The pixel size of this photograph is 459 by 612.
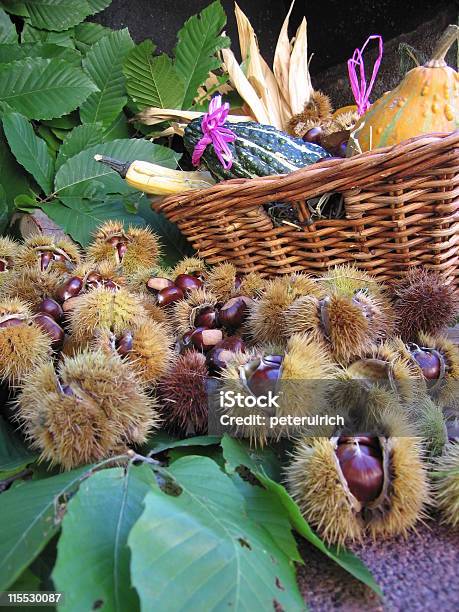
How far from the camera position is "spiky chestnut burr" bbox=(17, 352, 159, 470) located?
654mm

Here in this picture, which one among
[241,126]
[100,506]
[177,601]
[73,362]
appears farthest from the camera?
[241,126]

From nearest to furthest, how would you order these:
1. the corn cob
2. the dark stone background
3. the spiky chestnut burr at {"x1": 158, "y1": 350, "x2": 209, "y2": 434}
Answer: the spiky chestnut burr at {"x1": 158, "y1": 350, "x2": 209, "y2": 434}, the corn cob, the dark stone background

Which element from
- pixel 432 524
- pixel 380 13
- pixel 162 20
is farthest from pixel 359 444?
pixel 380 13

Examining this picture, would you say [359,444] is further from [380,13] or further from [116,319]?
[380,13]

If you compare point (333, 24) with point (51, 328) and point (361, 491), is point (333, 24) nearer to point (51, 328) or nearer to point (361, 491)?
point (51, 328)

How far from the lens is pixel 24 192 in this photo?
6.40ft

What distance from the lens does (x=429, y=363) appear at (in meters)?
0.85

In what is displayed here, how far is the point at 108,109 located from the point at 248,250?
1119 millimetres

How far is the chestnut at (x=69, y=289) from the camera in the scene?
106 centimetres

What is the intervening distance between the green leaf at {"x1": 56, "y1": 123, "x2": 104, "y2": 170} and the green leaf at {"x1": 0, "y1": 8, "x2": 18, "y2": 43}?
45 cm

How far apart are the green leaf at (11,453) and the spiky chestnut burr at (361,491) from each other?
0.41m

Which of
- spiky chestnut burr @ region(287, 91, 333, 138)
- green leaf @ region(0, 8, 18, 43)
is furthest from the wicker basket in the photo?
green leaf @ region(0, 8, 18, 43)

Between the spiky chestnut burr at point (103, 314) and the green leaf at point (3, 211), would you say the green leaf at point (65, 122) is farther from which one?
the spiky chestnut burr at point (103, 314)

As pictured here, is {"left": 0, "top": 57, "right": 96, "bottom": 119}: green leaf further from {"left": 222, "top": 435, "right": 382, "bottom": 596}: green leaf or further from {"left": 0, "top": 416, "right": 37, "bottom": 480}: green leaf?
{"left": 222, "top": 435, "right": 382, "bottom": 596}: green leaf
